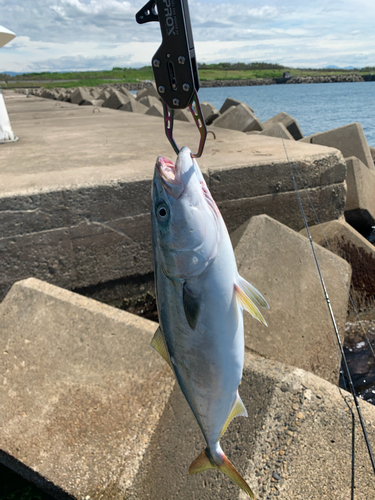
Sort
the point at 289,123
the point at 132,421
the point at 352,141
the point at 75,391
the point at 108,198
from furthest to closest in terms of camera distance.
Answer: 1. the point at 289,123
2. the point at 352,141
3. the point at 108,198
4. the point at 75,391
5. the point at 132,421

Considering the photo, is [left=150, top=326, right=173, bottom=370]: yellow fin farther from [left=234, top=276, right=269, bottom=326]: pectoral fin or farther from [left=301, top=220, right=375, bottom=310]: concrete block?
[left=301, top=220, right=375, bottom=310]: concrete block

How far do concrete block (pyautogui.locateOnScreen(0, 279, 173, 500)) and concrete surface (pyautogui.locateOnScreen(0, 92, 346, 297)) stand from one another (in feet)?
2.02

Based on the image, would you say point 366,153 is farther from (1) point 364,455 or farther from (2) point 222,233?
(2) point 222,233

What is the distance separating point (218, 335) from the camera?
116 cm

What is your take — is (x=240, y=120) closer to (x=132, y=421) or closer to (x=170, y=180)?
(x=132, y=421)

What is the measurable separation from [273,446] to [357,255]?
271cm

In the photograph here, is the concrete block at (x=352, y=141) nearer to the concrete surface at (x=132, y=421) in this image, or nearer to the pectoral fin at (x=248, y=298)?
the concrete surface at (x=132, y=421)

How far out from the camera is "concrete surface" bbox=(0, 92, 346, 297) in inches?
127

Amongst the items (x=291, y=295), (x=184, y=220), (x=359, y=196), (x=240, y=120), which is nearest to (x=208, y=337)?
(x=184, y=220)

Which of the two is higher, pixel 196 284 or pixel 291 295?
pixel 196 284

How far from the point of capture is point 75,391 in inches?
91.0

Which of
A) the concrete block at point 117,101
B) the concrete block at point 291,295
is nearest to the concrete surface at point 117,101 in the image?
the concrete block at point 117,101

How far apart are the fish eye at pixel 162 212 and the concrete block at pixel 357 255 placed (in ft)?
9.96

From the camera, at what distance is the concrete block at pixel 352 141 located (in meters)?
6.47
